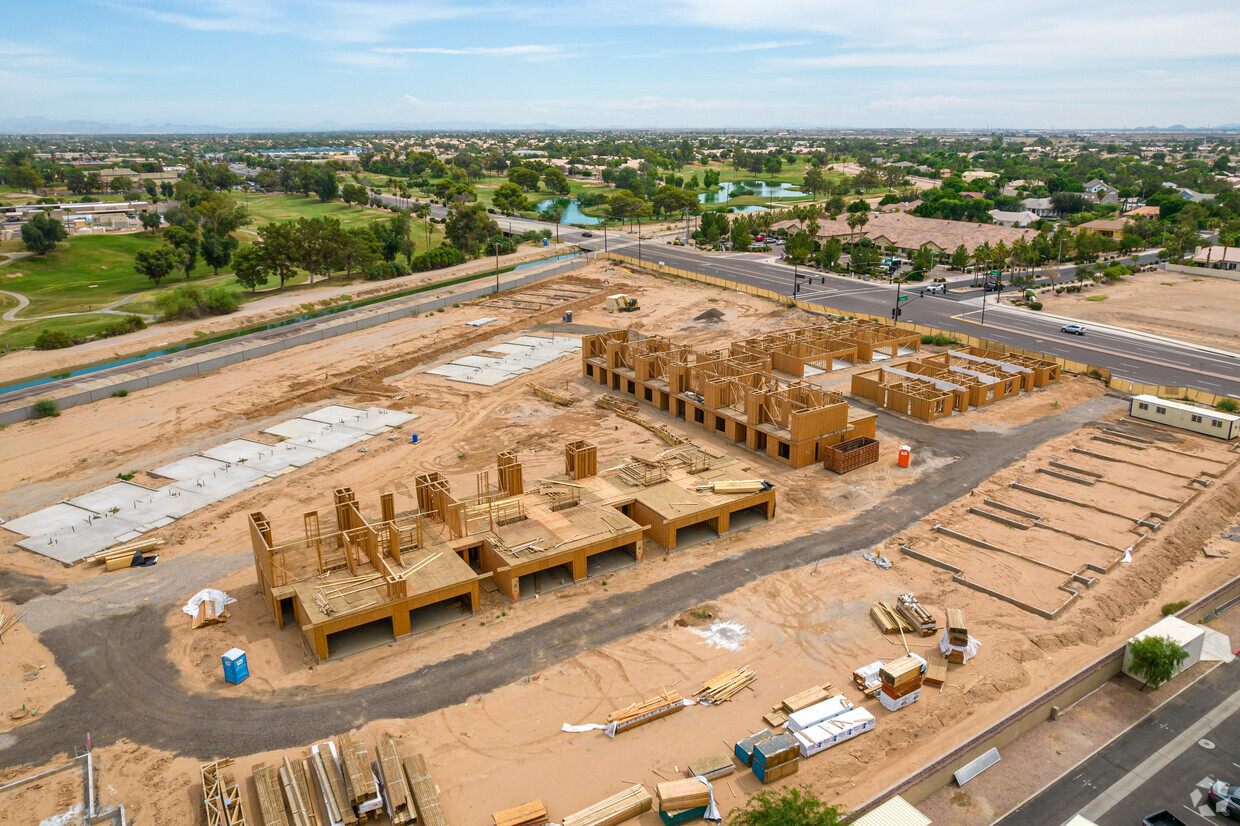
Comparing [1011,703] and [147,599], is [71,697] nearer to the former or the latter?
[147,599]

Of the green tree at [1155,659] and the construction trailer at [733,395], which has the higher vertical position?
the construction trailer at [733,395]

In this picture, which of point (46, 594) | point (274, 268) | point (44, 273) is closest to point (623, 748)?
point (46, 594)

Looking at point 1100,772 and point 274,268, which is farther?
point 274,268

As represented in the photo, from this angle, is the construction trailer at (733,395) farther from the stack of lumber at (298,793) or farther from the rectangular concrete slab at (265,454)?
the stack of lumber at (298,793)

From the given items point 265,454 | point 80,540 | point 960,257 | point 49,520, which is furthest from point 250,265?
point 960,257

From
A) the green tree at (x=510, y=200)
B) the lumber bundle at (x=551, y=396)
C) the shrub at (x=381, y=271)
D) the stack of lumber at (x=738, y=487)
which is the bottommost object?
the lumber bundle at (x=551, y=396)

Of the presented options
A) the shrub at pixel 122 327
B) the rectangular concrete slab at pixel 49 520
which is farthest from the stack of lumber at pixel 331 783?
the shrub at pixel 122 327
